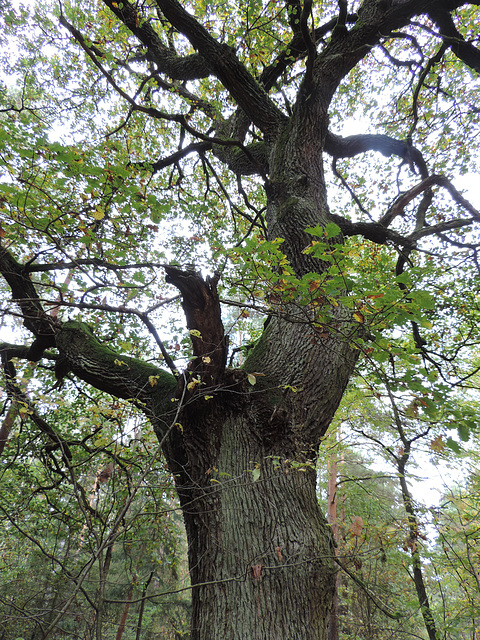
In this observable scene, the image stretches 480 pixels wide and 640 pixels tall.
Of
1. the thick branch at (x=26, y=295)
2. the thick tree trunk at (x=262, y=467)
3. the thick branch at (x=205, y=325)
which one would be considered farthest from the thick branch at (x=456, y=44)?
the thick branch at (x=26, y=295)

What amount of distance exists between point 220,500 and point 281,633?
28.4 inches

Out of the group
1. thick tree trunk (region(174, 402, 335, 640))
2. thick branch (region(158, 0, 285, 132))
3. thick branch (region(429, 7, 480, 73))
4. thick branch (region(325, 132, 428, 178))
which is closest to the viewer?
thick tree trunk (region(174, 402, 335, 640))

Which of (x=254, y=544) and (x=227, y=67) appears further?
(x=227, y=67)

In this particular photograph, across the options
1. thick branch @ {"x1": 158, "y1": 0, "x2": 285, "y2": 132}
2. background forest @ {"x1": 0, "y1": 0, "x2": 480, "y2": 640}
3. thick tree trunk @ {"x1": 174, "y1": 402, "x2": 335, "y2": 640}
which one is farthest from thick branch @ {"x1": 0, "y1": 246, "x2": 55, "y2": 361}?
thick branch @ {"x1": 158, "y1": 0, "x2": 285, "y2": 132}

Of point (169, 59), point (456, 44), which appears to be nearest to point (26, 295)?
point (169, 59)

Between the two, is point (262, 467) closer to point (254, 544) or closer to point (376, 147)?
point (254, 544)

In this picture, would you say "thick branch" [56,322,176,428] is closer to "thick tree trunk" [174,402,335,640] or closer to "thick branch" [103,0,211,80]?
"thick tree trunk" [174,402,335,640]

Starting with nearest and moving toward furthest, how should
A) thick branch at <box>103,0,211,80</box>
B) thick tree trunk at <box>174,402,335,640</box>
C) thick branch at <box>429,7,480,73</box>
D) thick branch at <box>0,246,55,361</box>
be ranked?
thick tree trunk at <box>174,402,335,640</box>, thick branch at <box>0,246,55,361</box>, thick branch at <box>429,7,480,73</box>, thick branch at <box>103,0,211,80</box>

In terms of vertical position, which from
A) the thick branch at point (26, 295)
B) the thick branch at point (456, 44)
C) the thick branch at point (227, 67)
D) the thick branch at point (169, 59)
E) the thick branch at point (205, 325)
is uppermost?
the thick branch at point (169, 59)

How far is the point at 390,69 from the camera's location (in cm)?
541

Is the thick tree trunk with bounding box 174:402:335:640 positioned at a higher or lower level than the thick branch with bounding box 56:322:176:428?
lower

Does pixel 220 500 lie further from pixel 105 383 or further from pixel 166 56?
pixel 166 56

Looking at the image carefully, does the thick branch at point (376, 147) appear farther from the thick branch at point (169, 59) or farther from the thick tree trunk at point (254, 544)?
the thick tree trunk at point (254, 544)

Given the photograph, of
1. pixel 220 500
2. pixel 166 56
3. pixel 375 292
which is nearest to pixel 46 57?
pixel 166 56
